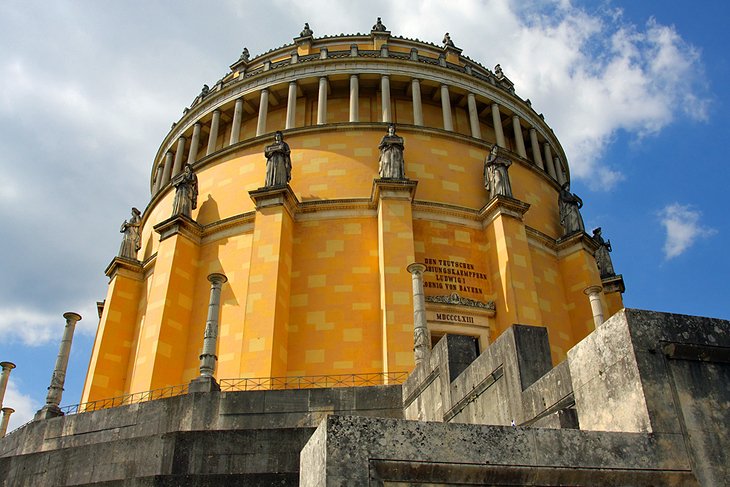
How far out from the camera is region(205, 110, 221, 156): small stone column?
30109 millimetres

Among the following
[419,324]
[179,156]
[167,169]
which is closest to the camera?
[419,324]

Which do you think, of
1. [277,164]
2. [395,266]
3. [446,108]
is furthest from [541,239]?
[277,164]

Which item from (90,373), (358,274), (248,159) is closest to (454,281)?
(358,274)

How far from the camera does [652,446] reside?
5.44 meters

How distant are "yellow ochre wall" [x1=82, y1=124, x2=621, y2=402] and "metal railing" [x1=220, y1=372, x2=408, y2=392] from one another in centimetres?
29

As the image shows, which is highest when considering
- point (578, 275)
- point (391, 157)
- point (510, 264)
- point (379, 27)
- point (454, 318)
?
point (379, 27)

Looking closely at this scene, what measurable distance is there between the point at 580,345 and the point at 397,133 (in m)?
21.5

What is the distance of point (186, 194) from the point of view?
26781mm

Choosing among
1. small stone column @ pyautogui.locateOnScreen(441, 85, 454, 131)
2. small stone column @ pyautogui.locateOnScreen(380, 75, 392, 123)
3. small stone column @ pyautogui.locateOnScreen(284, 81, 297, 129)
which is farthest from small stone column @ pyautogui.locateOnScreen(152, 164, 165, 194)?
small stone column @ pyautogui.locateOnScreen(441, 85, 454, 131)

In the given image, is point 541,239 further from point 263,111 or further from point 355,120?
point 263,111

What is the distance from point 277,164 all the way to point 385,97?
687 centimetres

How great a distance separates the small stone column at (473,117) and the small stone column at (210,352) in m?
15.3

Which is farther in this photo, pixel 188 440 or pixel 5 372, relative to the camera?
pixel 5 372

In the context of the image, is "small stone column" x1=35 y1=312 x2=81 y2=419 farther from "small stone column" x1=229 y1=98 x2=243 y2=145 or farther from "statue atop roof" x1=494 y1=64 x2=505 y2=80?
"statue atop roof" x1=494 y1=64 x2=505 y2=80
